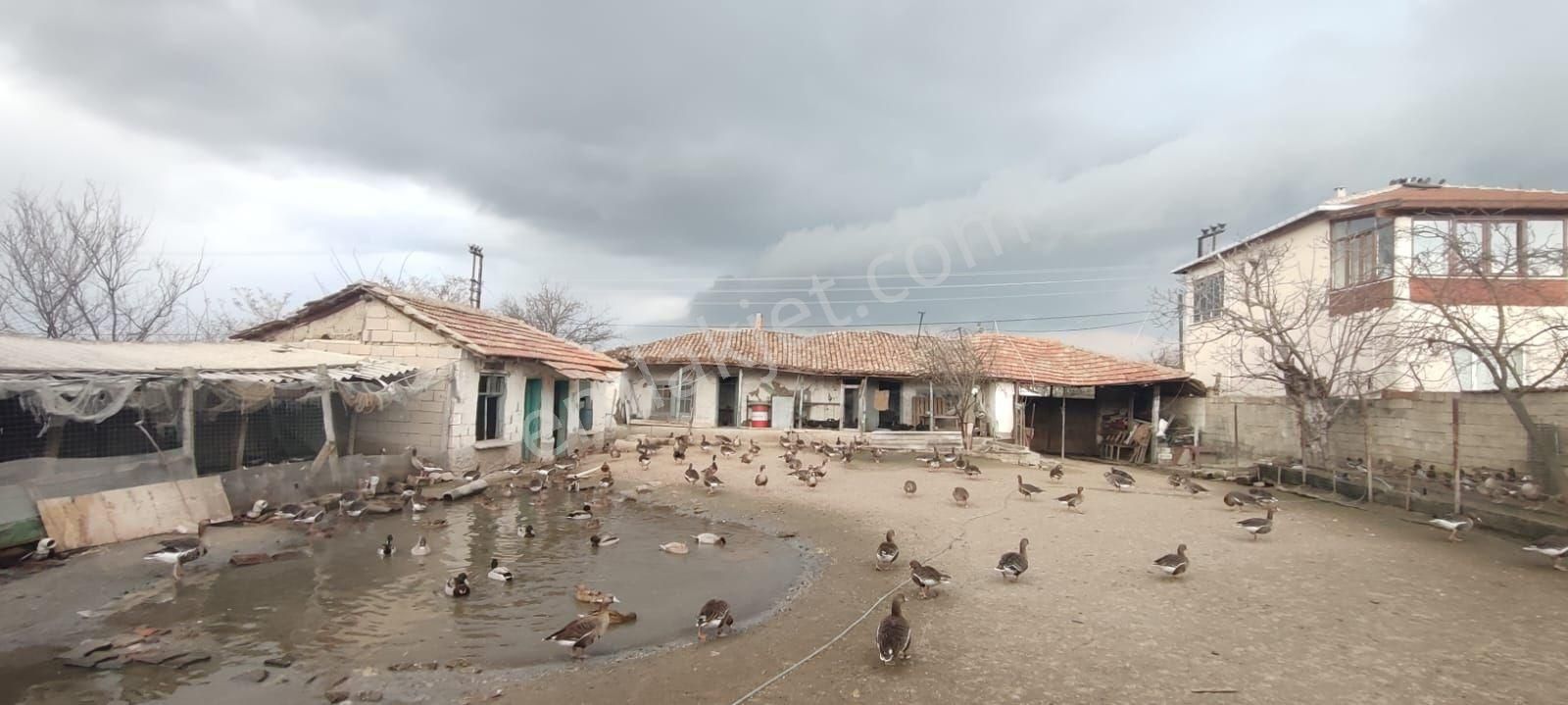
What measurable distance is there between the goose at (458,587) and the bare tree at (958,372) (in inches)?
720

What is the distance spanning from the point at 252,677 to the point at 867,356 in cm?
2577

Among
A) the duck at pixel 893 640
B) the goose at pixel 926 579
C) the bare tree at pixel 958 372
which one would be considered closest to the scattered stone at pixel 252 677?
the duck at pixel 893 640

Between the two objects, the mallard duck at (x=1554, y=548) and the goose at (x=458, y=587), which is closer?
the goose at (x=458, y=587)

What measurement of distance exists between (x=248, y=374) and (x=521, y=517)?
16.4 ft

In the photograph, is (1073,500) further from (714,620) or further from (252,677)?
(252,677)

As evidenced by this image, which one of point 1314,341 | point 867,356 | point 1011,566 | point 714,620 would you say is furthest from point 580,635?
point 867,356

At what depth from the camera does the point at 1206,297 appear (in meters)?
26.7

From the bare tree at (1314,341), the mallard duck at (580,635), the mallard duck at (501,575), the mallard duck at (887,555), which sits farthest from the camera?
the bare tree at (1314,341)

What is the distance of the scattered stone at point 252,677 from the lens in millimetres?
5547

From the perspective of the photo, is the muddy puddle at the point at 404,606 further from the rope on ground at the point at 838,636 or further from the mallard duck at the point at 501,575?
the rope on ground at the point at 838,636

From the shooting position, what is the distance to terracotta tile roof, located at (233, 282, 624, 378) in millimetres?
16078

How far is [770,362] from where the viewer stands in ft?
90.3

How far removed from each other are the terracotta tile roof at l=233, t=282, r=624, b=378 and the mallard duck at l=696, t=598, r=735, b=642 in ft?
37.0

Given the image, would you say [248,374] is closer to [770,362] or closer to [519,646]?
[519,646]
